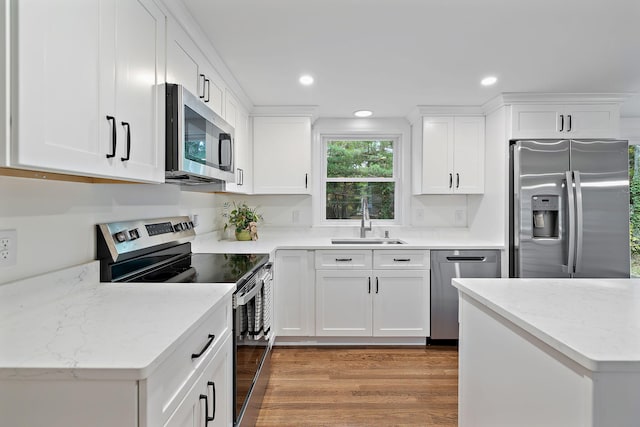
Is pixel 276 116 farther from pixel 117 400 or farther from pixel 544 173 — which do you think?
pixel 117 400

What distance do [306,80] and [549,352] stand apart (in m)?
2.34

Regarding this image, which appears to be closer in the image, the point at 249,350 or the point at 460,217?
the point at 249,350

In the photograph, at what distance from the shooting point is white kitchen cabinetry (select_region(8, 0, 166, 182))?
829 millimetres

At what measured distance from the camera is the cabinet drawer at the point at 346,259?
10.2ft

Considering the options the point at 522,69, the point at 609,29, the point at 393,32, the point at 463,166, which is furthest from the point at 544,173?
the point at 393,32

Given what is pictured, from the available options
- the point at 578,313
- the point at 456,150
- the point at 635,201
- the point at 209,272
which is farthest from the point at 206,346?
the point at 635,201

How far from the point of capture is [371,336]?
313 centimetres

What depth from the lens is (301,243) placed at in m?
3.21

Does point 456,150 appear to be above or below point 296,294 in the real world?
above

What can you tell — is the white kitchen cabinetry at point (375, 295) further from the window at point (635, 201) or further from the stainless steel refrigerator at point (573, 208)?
the window at point (635, 201)

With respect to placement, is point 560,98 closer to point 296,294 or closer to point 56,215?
point 296,294

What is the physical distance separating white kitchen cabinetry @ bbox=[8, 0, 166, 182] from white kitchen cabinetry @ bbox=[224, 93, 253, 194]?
1.16 metres

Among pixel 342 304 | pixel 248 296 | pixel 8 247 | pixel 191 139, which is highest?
pixel 191 139

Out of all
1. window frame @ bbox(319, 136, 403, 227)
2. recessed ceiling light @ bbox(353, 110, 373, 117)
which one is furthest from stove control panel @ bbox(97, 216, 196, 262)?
recessed ceiling light @ bbox(353, 110, 373, 117)
